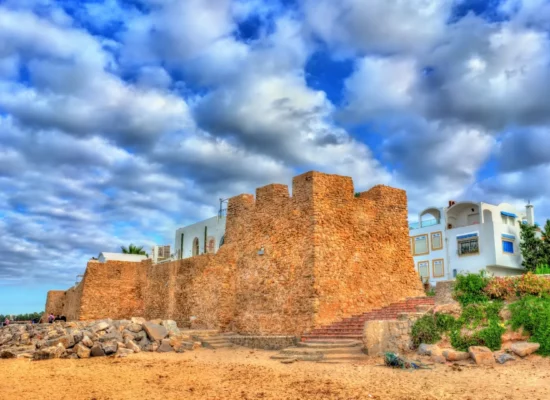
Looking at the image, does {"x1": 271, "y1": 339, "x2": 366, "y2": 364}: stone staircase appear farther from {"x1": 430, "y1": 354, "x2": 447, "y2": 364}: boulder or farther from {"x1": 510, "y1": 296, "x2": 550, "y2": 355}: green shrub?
{"x1": 510, "y1": 296, "x2": 550, "y2": 355}: green shrub

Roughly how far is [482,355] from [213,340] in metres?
9.67

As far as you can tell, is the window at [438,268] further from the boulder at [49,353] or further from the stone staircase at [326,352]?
the boulder at [49,353]

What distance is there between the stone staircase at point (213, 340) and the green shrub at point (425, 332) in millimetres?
7144

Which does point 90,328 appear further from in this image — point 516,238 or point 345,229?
point 516,238

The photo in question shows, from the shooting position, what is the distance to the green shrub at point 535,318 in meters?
10.6

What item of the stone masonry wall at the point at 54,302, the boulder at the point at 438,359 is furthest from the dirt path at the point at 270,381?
the stone masonry wall at the point at 54,302

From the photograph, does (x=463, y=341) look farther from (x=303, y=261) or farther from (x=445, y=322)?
(x=303, y=261)

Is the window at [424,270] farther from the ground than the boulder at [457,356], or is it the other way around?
the window at [424,270]

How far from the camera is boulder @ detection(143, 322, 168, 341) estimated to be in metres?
16.7

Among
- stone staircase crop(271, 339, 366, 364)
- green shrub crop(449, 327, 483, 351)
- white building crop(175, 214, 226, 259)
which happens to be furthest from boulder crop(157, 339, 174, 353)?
white building crop(175, 214, 226, 259)

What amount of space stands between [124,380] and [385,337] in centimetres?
620

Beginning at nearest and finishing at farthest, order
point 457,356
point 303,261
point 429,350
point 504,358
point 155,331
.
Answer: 1. point 504,358
2. point 457,356
3. point 429,350
4. point 303,261
5. point 155,331

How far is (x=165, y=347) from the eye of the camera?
Answer: 16.2m

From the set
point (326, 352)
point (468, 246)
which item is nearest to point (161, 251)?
point (468, 246)
